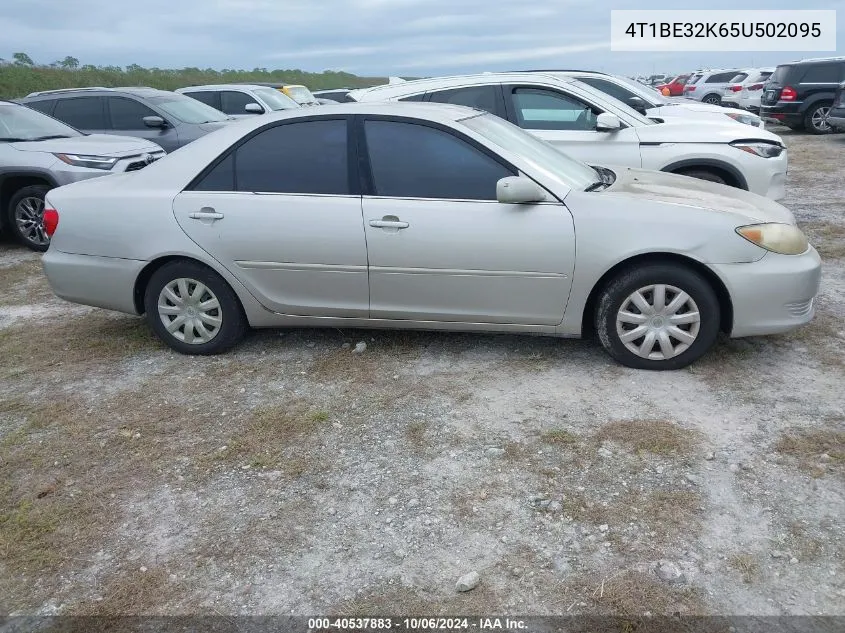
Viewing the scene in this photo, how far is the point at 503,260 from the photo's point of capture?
428cm

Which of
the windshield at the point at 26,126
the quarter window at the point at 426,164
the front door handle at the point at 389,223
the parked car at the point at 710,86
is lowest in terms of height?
the front door handle at the point at 389,223

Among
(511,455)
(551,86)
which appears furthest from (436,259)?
(551,86)

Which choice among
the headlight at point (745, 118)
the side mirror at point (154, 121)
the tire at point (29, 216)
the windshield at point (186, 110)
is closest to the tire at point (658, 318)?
the tire at point (29, 216)

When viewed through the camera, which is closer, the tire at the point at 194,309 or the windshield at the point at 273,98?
the tire at the point at 194,309

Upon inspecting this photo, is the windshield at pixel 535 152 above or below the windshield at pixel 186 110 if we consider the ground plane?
below

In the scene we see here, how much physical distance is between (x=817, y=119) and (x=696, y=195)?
15.3 metres

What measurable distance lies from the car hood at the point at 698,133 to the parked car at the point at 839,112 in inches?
355

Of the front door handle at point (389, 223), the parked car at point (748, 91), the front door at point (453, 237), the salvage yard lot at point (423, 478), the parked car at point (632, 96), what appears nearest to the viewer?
the salvage yard lot at point (423, 478)

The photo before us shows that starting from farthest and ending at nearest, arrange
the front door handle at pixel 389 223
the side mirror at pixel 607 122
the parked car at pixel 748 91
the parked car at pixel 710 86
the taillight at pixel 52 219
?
the parked car at pixel 710 86 < the parked car at pixel 748 91 < the side mirror at pixel 607 122 < the taillight at pixel 52 219 < the front door handle at pixel 389 223

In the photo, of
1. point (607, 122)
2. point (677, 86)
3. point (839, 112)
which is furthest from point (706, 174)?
point (677, 86)

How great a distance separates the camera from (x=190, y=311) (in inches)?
190

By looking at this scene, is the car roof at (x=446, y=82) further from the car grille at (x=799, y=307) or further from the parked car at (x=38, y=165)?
the car grille at (x=799, y=307)

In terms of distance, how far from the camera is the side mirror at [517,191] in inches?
164

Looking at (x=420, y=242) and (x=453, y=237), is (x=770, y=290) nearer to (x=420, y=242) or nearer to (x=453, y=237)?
(x=453, y=237)
